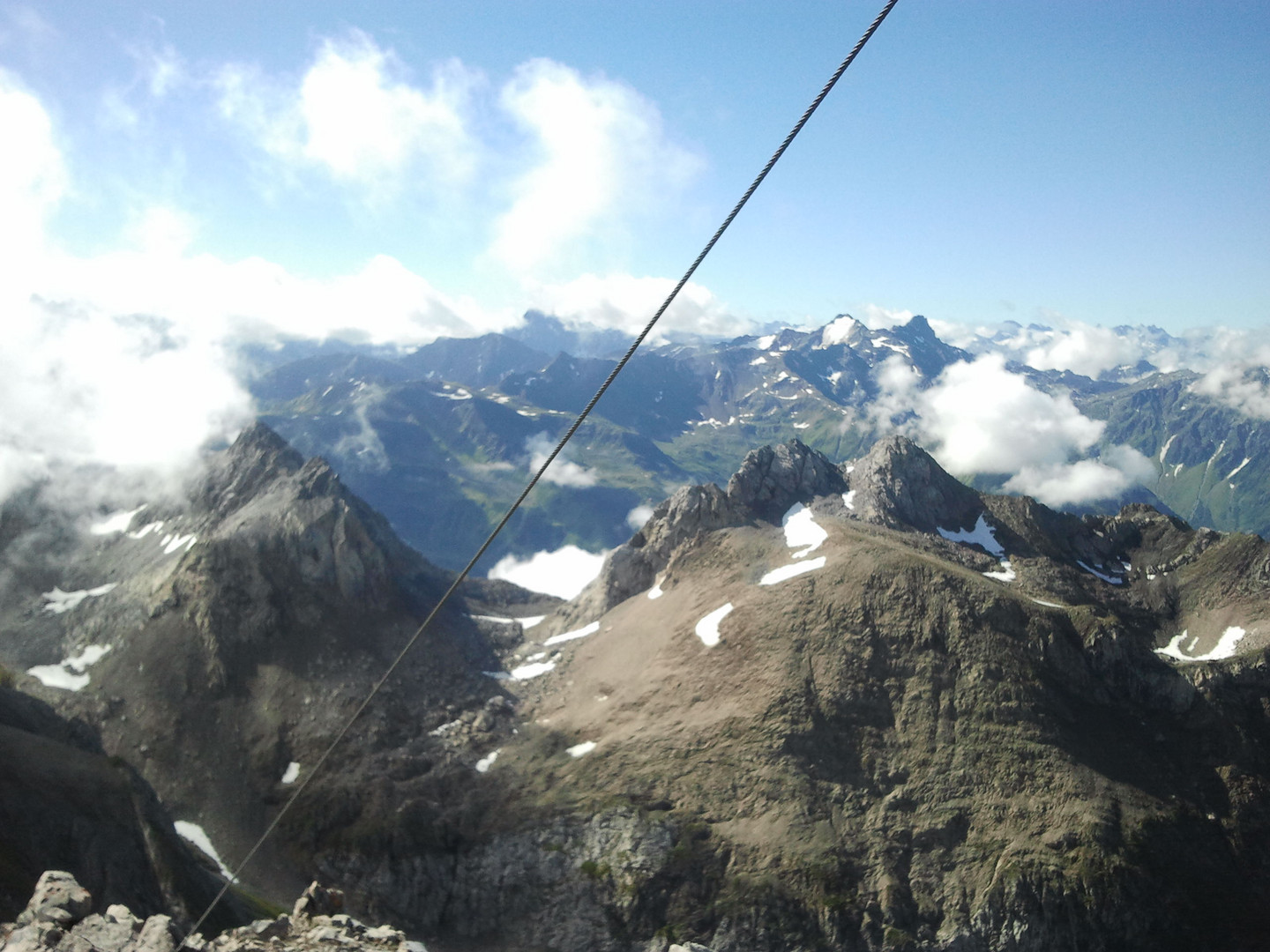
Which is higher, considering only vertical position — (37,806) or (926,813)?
(926,813)

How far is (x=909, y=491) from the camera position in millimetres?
132625

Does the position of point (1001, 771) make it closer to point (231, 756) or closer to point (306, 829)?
Result: point (306, 829)

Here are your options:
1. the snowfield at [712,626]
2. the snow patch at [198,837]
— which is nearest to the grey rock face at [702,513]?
the snowfield at [712,626]

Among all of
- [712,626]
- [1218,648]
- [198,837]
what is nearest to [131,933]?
[198,837]

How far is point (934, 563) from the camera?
3627 inches

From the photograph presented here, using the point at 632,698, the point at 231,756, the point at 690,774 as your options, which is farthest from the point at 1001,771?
the point at 231,756

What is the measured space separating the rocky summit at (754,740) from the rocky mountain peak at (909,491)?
5.01 metres

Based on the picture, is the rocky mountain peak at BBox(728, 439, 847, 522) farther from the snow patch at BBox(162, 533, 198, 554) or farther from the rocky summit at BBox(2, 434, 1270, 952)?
the snow patch at BBox(162, 533, 198, 554)

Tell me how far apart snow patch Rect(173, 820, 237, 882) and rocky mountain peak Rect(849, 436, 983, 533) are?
102718 mm

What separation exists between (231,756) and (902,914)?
265 ft

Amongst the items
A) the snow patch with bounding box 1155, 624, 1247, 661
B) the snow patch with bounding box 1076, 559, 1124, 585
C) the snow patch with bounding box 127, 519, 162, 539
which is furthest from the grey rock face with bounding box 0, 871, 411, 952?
the snow patch with bounding box 1076, 559, 1124, 585

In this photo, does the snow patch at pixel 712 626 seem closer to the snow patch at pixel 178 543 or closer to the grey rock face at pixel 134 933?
the grey rock face at pixel 134 933

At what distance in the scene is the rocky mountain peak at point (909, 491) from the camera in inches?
5017

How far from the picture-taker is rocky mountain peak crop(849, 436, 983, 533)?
12744 cm
